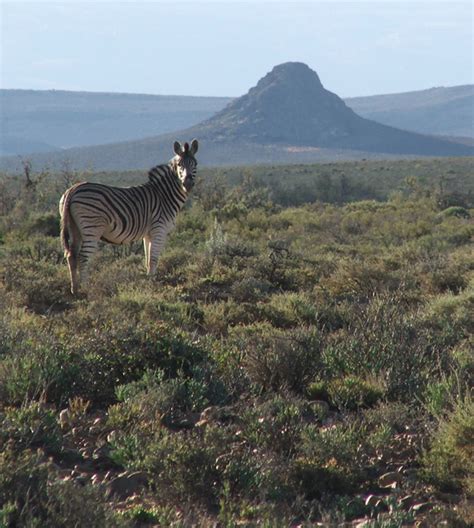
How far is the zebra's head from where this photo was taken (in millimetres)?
13617

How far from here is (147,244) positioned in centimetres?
1384

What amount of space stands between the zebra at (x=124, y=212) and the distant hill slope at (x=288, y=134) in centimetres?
10878

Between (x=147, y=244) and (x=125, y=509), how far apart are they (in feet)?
29.3

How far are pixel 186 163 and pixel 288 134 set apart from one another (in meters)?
158

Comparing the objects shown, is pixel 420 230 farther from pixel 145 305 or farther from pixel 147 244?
pixel 145 305

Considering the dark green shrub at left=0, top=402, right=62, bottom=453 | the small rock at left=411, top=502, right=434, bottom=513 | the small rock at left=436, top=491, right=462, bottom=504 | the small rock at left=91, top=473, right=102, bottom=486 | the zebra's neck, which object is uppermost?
the zebra's neck

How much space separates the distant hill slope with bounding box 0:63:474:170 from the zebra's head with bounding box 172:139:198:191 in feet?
357

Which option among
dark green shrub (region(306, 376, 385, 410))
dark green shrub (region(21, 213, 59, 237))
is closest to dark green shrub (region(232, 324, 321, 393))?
dark green shrub (region(306, 376, 385, 410))

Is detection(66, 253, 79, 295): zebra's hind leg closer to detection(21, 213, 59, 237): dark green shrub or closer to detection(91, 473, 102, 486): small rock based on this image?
detection(91, 473, 102, 486): small rock

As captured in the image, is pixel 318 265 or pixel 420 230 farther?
pixel 420 230

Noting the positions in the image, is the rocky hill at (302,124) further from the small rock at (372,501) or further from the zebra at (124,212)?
the small rock at (372,501)

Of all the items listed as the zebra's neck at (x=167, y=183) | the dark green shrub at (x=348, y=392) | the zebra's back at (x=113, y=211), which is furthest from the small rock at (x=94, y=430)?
the zebra's neck at (x=167, y=183)

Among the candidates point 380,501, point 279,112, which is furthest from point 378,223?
point 279,112

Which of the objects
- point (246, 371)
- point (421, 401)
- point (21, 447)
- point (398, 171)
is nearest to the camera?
point (21, 447)
